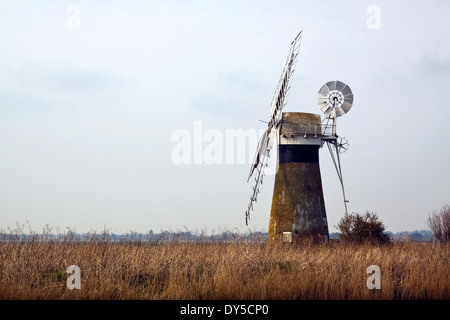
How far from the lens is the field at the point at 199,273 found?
10781mm

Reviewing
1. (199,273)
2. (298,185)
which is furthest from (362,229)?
(199,273)

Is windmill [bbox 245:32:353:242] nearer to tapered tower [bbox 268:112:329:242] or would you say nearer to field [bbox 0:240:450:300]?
tapered tower [bbox 268:112:329:242]

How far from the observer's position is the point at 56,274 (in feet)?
38.5

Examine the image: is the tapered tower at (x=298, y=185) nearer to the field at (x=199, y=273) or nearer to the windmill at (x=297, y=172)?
the windmill at (x=297, y=172)

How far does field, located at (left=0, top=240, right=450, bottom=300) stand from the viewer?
35.4ft

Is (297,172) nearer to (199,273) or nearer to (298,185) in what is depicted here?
(298,185)

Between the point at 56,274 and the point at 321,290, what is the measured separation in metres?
6.07

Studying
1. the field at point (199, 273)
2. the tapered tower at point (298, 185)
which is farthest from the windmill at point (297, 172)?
the field at point (199, 273)

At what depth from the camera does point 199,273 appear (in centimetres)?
1204

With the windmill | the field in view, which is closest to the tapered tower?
the windmill

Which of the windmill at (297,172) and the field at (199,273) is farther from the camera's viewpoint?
the windmill at (297,172)

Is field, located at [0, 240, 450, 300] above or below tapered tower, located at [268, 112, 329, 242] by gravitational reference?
below

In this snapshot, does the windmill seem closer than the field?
No
